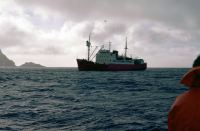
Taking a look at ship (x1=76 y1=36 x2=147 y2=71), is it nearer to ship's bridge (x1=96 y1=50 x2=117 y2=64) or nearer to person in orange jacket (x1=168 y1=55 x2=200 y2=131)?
ship's bridge (x1=96 y1=50 x2=117 y2=64)

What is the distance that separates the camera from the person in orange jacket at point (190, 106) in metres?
3.19

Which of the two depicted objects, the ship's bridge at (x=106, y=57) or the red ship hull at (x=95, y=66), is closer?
the red ship hull at (x=95, y=66)

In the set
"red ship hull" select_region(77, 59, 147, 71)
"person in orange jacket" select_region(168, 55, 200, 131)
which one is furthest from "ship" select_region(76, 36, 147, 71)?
"person in orange jacket" select_region(168, 55, 200, 131)

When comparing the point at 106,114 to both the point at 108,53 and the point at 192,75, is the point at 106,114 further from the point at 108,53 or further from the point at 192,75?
the point at 108,53

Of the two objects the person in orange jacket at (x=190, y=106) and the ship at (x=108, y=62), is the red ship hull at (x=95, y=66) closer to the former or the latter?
the ship at (x=108, y=62)

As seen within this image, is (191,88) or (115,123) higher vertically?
(191,88)

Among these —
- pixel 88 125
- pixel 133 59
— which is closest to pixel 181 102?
pixel 88 125

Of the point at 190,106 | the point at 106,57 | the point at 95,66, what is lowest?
the point at 190,106

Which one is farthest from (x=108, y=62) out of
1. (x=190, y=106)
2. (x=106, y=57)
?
(x=190, y=106)

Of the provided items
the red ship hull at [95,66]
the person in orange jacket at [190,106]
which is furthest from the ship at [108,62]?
the person in orange jacket at [190,106]

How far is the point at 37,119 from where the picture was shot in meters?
14.9

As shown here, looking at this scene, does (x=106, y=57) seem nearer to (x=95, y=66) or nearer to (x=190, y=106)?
(x=95, y=66)

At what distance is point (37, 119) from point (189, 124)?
12551mm

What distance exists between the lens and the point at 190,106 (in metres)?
3.24
